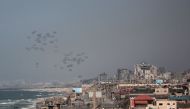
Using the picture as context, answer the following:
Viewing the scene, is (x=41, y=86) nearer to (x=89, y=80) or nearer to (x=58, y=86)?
(x=58, y=86)

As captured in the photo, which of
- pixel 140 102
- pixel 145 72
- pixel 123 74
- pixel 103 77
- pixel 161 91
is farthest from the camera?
pixel 123 74

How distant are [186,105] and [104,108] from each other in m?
6.84

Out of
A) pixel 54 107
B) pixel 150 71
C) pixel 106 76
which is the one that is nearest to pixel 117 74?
pixel 106 76

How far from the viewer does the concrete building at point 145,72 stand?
302ft

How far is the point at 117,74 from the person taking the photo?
365 feet

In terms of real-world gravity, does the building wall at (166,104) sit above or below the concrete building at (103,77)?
below

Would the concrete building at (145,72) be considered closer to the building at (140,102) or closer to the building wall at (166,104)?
the building at (140,102)

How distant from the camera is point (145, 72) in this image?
93.9 metres

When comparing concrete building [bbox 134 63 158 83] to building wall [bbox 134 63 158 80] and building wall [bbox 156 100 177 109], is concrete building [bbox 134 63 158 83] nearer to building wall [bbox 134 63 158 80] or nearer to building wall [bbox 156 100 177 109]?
A: building wall [bbox 134 63 158 80]

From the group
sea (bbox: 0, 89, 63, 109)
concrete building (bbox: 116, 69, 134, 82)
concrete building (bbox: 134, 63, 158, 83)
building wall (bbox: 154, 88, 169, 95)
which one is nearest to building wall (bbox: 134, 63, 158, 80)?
concrete building (bbox: 134, 63, 158, 83)

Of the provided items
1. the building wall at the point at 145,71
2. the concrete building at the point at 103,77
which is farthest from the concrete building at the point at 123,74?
the building wall at the point at 145,71

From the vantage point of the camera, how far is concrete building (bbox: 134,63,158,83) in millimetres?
92131

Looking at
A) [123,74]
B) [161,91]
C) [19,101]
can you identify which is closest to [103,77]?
[123,74]

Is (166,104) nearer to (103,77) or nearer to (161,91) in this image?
→ (161,91)
